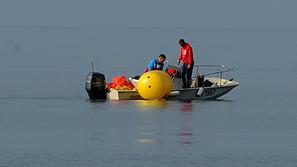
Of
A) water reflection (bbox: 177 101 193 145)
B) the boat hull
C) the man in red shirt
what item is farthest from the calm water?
the man in red shirt

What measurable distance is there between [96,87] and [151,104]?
235cm

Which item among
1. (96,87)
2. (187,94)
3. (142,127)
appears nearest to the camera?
(142,127)

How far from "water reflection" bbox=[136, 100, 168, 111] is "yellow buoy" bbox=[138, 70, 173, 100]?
22cm

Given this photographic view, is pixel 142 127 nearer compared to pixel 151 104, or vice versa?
pixel 142 127

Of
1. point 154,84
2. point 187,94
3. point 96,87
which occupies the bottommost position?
point 187,94

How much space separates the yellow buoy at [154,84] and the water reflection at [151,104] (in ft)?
0.73

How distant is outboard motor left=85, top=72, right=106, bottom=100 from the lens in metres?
40.5

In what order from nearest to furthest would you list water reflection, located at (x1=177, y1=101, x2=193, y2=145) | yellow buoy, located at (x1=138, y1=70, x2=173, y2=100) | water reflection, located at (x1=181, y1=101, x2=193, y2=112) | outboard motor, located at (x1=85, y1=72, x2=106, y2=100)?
water reflection, located at (x1=177, y1=101, x2=193, y2=145) < water reflection, located at (x1=181, y1=101, x2=193, y2=112) < yellow buoy, located at (x1=138, y1=70, x2=173, y2=100) < outboard motor, located at (x1=85, y1=72, x2=106, y2=100)

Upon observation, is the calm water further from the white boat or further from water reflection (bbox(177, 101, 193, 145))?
the white boat

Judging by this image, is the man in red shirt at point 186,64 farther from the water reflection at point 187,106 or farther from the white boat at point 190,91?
the water reflection at point 187,106

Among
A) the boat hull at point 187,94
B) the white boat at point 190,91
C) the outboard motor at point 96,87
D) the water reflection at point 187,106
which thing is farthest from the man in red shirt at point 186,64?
the outboard motor at point 96,87

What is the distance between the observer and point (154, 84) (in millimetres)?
39406

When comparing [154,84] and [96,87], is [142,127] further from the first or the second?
[96,87]

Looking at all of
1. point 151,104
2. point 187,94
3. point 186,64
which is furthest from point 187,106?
point 186,64
